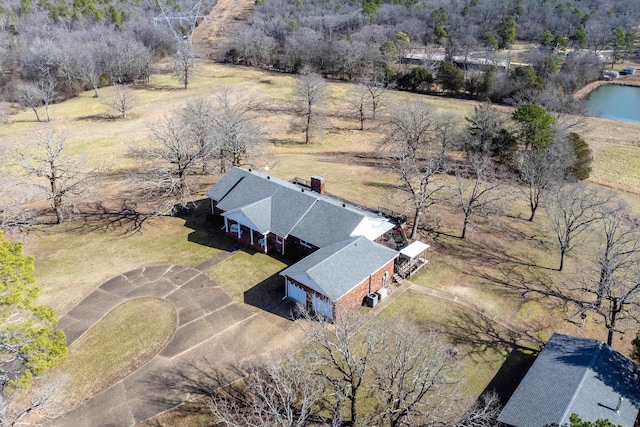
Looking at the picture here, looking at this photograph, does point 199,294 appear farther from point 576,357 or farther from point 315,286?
point 576,357

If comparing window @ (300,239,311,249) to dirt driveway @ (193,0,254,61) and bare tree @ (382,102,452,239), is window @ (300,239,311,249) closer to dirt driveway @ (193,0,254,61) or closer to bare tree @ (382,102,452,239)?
bare tree @ (382,102,452,239)

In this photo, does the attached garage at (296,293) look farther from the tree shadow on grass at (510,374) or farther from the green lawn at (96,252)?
the tree shadow on grass at (510,374)

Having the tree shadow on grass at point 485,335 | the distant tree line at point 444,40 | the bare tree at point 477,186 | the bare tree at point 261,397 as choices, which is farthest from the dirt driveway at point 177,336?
the distant tree line at point 444,40

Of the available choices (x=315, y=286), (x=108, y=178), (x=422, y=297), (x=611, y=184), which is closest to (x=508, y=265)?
(x=422, y=297)

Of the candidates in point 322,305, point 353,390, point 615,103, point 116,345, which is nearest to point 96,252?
point 116,345

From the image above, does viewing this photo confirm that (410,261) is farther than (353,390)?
Yes

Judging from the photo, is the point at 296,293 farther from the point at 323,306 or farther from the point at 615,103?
the point at 615,103

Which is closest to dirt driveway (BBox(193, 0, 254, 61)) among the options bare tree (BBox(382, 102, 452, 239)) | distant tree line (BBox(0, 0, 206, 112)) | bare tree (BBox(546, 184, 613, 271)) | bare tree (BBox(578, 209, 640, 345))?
distant tree line (BBox(0, 0, 206, 112))
